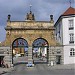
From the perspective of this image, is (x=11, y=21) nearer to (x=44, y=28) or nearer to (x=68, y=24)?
(x=44, y=28)

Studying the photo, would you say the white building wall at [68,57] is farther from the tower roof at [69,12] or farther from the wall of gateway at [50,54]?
the tower roof at [69,12]

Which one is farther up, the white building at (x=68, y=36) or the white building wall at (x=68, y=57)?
the white building at (x=68, y=36)

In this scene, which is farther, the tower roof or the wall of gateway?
the tower roof

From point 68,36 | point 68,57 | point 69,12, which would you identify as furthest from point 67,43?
point 69,12

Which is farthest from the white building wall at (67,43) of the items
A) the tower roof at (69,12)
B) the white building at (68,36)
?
the tower roof at (69,12)

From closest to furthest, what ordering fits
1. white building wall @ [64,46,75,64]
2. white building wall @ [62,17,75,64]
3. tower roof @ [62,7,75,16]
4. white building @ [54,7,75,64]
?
white building wall @ [64,46,75,64]
white building wall @ [62,17,75,64]
white building @ [54,7,75,64]
tower roof @ [62,7,75,16]

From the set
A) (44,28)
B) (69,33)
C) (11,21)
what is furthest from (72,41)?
(11,21)

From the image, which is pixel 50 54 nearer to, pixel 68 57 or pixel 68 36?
pixel 68 57

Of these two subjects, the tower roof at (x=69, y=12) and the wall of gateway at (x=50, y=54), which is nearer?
the wall of gateway at (x=50, y=54)

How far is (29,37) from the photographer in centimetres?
6075

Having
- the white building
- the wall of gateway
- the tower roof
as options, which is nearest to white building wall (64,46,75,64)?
the white building

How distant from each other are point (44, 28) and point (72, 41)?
614 cm

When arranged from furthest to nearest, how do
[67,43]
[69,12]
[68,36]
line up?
[69,12] < [68,36] < [67,43]

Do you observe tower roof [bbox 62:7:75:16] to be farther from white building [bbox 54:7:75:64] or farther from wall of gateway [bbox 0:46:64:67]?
wall of gateway [bbox 0:46:64:67]
